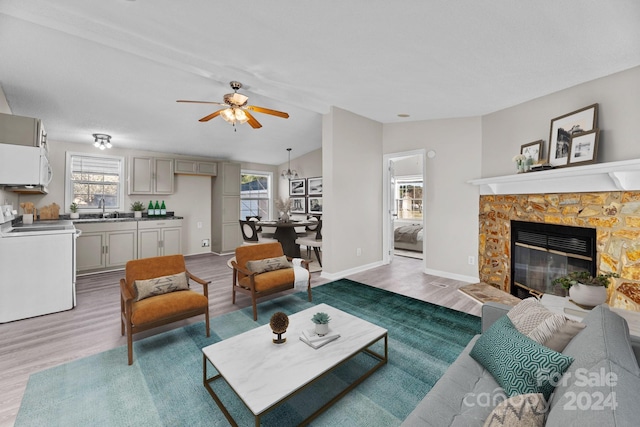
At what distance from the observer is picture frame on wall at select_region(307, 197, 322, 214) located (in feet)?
22.9

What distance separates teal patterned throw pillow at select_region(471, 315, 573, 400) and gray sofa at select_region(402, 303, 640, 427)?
0.05 metres

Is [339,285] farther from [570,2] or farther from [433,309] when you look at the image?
[570,2]

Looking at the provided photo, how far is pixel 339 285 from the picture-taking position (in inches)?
157

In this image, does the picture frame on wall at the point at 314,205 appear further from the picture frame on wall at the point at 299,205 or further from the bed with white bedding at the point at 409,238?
the bed with white bedding at the point at 409,238

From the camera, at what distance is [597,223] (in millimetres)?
2715

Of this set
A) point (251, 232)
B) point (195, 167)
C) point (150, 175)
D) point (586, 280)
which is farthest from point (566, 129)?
point (150, 175)

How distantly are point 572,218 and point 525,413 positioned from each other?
3029 mm

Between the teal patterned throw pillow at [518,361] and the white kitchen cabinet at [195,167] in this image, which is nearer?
the teal patterned throw pillow at [518,361]

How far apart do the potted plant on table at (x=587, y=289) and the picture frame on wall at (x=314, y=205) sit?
5.21 meters

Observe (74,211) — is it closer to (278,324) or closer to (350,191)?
(350,191)

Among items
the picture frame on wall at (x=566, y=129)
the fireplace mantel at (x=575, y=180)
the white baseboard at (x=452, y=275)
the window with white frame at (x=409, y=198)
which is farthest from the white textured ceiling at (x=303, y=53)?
the window with white frame at (x=409, y=198)

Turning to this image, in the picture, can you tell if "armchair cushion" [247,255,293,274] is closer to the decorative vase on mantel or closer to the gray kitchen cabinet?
the decorative vase on mantel

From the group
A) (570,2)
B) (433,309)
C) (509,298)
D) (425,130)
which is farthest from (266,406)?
(425,130)

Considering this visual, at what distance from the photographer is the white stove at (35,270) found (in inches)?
110
